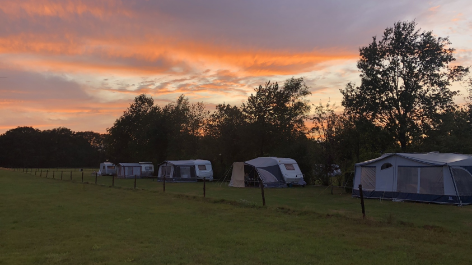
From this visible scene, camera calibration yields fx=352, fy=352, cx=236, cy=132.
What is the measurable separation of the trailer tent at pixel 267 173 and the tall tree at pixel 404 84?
25.3 feet

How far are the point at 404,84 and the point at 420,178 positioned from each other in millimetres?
13962

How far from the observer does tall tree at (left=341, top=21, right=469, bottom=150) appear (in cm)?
2856

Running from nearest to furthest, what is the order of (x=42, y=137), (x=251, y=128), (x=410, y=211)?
(x=410, y=211) < (x=251, y=128) < (x=42, y=137)

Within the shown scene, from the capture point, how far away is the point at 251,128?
39969mm

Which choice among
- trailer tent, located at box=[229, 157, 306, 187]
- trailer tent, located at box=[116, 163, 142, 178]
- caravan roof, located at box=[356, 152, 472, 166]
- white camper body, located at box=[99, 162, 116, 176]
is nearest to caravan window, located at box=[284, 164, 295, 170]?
trailer tent, located at box=[229, 157, 306, 187]

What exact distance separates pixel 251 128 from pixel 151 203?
25.0 meters

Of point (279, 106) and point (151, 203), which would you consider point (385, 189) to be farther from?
point (279, 106)

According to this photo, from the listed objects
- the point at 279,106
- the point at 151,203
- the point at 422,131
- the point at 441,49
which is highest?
the point at 441,49

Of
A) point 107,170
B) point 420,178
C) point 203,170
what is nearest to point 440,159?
point 420,178

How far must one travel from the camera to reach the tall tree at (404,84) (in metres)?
28.6

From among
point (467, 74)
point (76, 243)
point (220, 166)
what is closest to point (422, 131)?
point (467, 74)

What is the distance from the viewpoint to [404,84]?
1158 inches

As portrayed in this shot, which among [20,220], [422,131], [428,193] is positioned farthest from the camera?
[422,131]

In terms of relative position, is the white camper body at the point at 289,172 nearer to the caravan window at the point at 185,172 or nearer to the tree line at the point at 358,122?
the tree line at the point at 358,122
